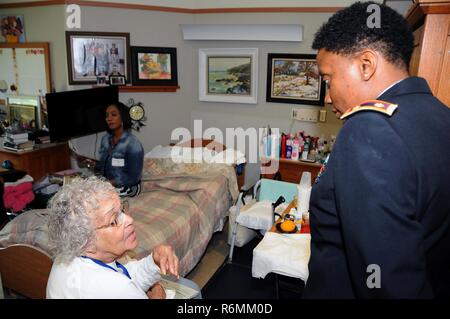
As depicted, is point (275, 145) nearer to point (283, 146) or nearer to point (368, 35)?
point (283, 146)

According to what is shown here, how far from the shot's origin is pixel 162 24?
149 inches

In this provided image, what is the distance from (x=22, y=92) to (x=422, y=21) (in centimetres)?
370

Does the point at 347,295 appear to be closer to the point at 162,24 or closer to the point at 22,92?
the point at 162,24

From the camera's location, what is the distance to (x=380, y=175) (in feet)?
2.34

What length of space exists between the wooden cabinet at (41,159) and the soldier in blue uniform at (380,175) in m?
3.18

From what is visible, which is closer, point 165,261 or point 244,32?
point 165,261

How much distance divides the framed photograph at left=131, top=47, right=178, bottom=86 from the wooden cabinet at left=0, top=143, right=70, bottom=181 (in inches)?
40.7

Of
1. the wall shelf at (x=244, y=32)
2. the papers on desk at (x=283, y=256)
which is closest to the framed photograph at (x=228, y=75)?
the wall shelf at (x=244, y=32)

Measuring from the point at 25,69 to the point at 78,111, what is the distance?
1005 millimetres

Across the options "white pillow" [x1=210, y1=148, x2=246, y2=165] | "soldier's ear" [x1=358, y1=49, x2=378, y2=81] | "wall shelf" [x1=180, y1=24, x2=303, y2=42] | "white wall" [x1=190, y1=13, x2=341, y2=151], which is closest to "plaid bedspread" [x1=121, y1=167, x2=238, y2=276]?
"white pillow" [x1=210, y1=148, x2=246, y2=165]

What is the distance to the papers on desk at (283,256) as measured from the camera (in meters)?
1.92

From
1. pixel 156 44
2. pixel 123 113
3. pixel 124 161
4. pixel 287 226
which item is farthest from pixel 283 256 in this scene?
pixel 156 44

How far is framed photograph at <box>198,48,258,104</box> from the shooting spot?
12.6 ft

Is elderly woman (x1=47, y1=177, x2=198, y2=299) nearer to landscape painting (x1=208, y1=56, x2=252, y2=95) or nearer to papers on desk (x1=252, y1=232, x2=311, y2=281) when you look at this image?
papers on desk (x1=252, y1=232, x2=311, y2=281)
